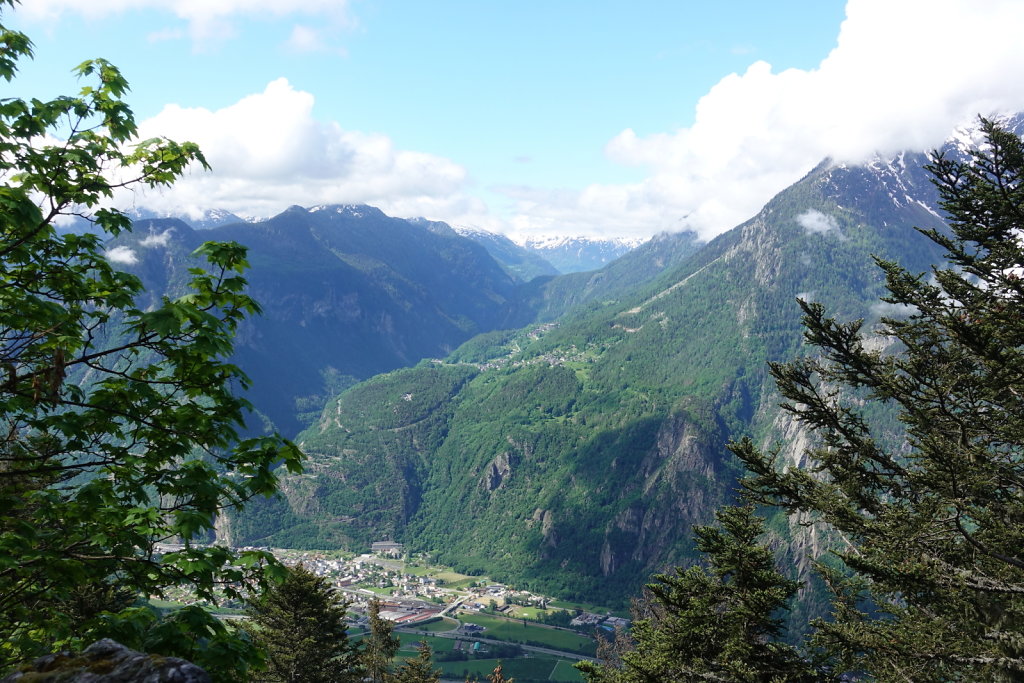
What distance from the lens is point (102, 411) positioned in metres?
8.66

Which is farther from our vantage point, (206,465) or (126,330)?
(206,465)

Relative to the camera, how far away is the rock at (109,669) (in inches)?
264

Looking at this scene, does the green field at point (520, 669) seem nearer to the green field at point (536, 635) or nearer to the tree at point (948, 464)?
the green field at point (536, 635)

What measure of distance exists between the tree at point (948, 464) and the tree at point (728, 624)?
8.28 feet

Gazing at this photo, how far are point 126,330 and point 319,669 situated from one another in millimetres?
34378

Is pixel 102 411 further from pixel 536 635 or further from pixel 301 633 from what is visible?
pixel 536 635

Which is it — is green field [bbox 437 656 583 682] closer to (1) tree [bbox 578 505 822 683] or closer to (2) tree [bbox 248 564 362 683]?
(2) tree [bbox 248 564 362 683]

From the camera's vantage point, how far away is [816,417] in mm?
19844

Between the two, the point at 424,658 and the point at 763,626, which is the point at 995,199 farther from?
the point at 424,658

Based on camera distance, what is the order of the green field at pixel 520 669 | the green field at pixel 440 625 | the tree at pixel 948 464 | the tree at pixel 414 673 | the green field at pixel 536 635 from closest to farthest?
the tree at pixel 948 464
the tree at pixel 414 673
the green field at pixel 520 669
the green field at pixel 536 635
the green field at pixel 440 625

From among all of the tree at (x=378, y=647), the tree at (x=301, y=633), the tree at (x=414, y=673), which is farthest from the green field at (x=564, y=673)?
the tree at (x=301, y=633)

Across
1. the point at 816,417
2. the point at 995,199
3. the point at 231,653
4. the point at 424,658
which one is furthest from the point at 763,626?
the point at 424,658

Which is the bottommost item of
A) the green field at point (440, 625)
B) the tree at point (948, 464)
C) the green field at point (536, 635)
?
the green field at point (536, 635)

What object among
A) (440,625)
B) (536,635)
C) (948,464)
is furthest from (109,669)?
(440,625)
